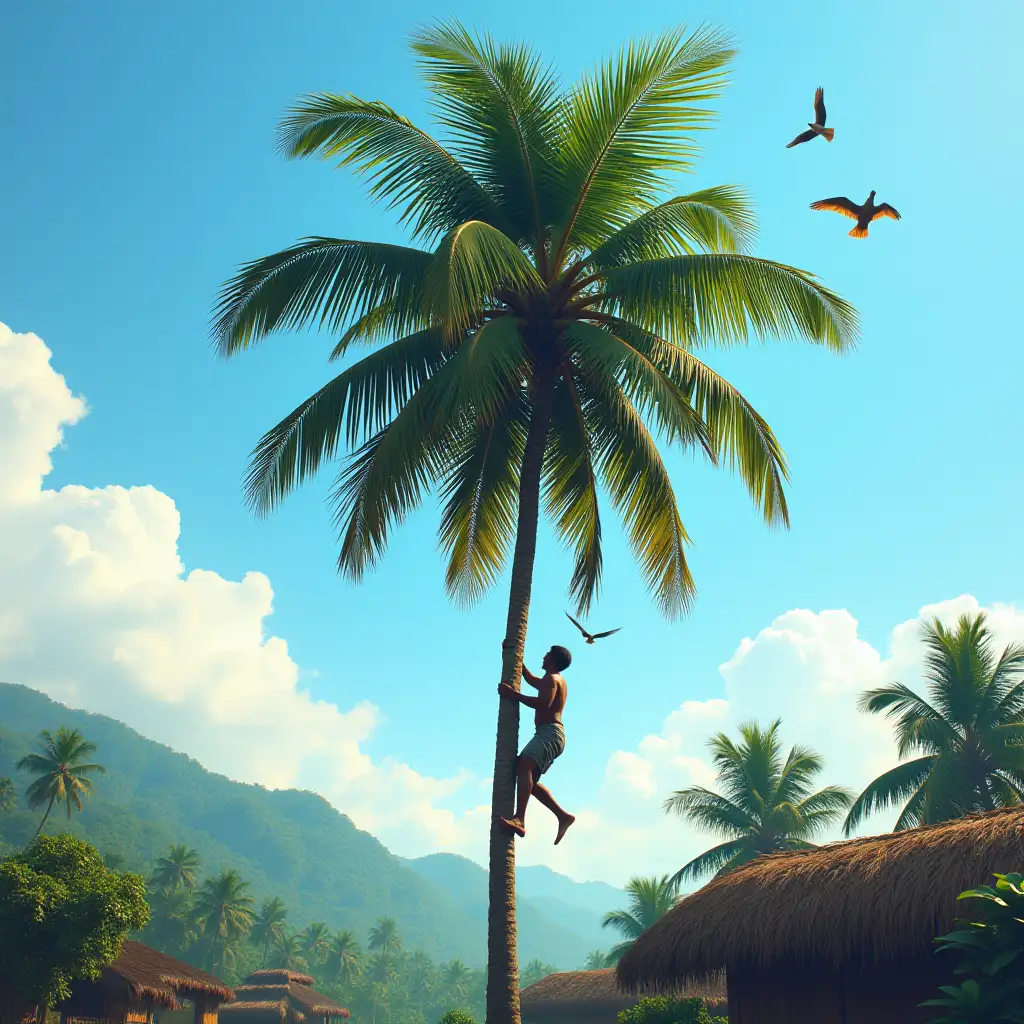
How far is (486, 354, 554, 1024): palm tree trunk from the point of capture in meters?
8.43

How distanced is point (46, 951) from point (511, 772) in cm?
1363

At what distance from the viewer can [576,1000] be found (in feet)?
99.5

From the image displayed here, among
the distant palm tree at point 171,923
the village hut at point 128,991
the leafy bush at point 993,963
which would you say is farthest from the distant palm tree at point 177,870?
the leafy bush at point 993,963

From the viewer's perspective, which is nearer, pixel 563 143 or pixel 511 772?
pixel 511 772

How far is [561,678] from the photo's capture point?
8961 millimetres

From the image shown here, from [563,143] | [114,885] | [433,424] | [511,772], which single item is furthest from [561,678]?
[114,885]

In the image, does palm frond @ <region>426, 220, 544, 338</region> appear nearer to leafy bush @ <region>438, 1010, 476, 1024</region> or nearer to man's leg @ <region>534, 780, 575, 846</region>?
man's leg @ <region>534, 780, 575, 846</region>

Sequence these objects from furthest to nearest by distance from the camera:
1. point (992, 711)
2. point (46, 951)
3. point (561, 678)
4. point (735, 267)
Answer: point (992, 711) < point (46, 951) < point (735, 267) < point (561, 678)

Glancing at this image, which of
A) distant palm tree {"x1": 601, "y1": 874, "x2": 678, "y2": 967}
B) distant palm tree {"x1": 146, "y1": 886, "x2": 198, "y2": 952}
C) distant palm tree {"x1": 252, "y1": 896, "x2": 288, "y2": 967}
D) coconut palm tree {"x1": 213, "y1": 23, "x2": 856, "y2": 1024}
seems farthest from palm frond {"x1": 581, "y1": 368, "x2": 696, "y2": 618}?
distant palm tree {"x1": 252, "y1": 896, "x2": 288, "y2": 967}

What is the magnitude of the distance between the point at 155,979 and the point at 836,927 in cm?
1969

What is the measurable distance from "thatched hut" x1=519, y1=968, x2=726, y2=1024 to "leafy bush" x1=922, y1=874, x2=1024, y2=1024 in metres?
23.4

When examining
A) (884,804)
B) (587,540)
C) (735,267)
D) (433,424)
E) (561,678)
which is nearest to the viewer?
(561,678)

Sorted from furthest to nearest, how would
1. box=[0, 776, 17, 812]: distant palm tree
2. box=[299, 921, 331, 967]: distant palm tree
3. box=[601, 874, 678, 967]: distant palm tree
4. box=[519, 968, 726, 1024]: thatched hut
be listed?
box=[299, 921, 331, 967]: distant palm tree → box=[0, 776, 17, 812]: distant palm tree → box=[601, 874, 678, 967]: distant palm tree → box=[519, 968, 726, 1024]: thatched hut

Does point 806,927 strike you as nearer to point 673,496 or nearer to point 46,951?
point 673,496
